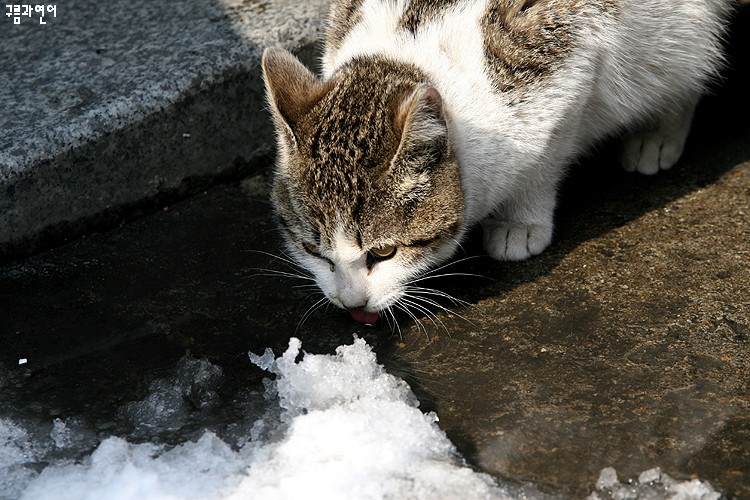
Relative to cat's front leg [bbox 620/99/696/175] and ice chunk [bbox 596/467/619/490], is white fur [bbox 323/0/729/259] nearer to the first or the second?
cat's front leg [bbox 620/99/696/175]

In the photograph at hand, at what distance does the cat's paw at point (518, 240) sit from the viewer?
326cm

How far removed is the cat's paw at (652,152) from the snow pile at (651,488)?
1.73 m

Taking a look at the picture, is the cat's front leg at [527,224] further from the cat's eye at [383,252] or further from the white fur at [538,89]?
the cat's eye at [383,252]

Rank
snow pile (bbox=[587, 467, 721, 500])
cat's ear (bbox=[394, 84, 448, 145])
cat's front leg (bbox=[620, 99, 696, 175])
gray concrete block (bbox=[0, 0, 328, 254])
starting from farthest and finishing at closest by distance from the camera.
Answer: cat's front leg (bbox=[620, 99, 696, 175]) < gray concrete block (bbox=[0, 0, 328, 254]) < cat's ear (bbox=[394, 84, 448, 145]) < snow pile (bbox=[587, 467, 721, 500])

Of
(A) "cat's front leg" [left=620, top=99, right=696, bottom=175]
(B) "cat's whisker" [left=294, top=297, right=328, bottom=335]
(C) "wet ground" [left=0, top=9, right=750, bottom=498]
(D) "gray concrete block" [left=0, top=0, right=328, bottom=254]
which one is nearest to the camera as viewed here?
(C) "wet ground" [left=0, top=9, right=750, bottom=498]

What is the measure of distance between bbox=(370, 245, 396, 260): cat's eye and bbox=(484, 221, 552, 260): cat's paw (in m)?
0.60

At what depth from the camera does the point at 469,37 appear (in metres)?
2.97

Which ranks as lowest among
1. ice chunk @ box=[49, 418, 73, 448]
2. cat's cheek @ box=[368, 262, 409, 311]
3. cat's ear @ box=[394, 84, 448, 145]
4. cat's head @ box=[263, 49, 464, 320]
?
ice chunk @ box=[49, 418, 73, 448]

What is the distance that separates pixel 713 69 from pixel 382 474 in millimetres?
2186

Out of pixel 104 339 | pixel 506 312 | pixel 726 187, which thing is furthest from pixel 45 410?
pixel 726 187

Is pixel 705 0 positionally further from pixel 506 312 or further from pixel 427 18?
pixel 506 312

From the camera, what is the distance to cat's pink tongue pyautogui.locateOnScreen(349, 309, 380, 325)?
2947 millimetres

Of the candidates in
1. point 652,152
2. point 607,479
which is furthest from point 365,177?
point 652,152

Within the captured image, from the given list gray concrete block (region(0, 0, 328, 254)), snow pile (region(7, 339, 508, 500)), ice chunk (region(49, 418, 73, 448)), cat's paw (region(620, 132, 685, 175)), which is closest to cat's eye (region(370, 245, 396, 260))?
snow pile (region(7, 339, 508, 500))
